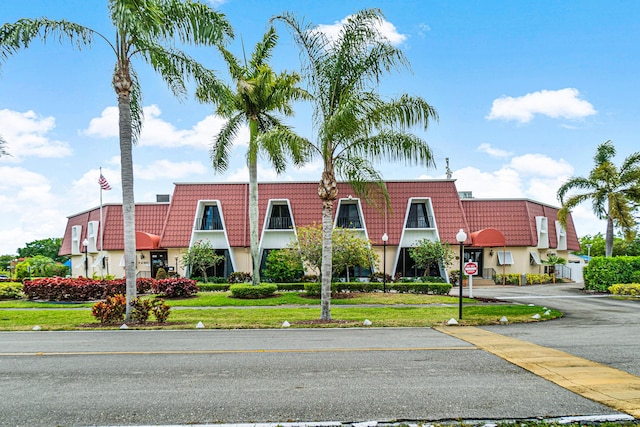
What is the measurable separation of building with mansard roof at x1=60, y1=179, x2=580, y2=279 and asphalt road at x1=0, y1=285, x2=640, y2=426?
61.0 feet

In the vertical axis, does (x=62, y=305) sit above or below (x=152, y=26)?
below

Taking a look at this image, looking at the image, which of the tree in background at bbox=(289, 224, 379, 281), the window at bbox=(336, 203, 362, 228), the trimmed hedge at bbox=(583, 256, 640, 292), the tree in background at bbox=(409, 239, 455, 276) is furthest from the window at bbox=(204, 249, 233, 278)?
the trimmed hedge at bbox=(583, 256, 640, 292)

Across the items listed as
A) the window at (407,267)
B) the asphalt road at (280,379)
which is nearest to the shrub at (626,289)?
the window at (407,267)

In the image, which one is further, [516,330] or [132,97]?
[132,97]

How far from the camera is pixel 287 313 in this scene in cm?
1716

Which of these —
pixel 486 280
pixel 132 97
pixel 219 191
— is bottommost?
pixel 486 280

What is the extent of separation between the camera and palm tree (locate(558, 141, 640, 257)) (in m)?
28.8

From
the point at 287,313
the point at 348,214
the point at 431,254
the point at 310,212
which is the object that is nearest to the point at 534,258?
the point at 431,254

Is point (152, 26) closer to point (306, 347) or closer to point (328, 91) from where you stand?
point (328, 91)

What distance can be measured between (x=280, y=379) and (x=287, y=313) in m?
10.2

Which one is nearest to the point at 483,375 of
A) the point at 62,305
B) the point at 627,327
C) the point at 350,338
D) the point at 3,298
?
the point at 350,338

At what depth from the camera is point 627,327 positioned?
509 inches

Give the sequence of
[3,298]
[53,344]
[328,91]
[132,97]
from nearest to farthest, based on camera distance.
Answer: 1. [53,344]
2. [328,91]
3. [132,97]
4. [3,298]

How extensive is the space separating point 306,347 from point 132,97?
12149mm
